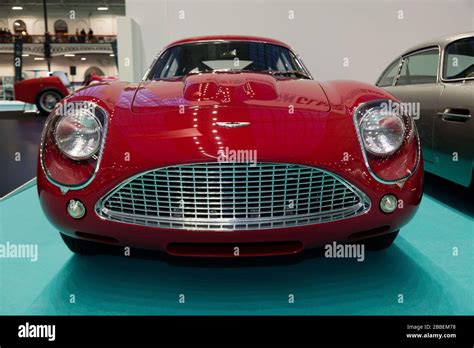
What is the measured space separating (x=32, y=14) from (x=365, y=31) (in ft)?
110

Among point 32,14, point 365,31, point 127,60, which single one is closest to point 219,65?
point 127,60

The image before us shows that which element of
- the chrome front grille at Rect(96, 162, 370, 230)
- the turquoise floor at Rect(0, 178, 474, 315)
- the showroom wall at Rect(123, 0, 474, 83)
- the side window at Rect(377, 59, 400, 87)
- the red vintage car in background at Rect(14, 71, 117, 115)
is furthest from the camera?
the red vintage car in background at Rect(14, 71, 117, 115)

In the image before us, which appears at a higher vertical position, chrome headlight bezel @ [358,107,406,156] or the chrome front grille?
chrome headlight bezel @ [358,107,406,156]

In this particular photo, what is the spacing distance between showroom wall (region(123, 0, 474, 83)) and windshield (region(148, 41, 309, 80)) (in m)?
3.89

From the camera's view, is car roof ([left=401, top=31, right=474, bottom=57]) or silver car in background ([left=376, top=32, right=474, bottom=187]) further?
car roof ([left=401, top=31, right=474, bottom=57])

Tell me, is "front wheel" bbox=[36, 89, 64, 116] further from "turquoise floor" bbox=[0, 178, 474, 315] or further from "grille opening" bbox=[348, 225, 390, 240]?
"grille opening" bbox=[348, 225, 390, 240]

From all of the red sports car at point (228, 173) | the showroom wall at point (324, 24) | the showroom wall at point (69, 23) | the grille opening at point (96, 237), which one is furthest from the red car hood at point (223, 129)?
the showroom wall at point (69, 23)

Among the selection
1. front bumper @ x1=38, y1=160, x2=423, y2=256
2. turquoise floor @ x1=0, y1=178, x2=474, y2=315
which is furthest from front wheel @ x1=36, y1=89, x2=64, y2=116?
front bumper @ x1=38, y1=160, x2=423, y2=256

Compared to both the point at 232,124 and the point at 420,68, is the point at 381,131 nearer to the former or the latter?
the point at 232,124

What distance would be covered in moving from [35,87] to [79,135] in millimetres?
9196

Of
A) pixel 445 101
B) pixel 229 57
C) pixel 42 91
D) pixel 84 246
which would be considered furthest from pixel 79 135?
pixel 42 91

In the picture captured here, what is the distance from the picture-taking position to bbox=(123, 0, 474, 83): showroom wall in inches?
254

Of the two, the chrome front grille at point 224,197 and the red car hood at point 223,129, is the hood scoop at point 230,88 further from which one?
the chrome front grille at point 224,197

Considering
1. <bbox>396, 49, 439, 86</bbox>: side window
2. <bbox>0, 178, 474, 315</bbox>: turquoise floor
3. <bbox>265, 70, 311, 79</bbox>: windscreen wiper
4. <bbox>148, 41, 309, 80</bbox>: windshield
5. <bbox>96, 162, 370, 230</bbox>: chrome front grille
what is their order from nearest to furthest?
<bbox>96, 162, 370, 230</bbox>: chrome front grille, <bbox>0, 178, 474, 315</bbox>: turquoise floor, <bbox>265, 70, 311, 79</bbox>: windscreen wiper, <bbox>148, 41, 309, 80</bbox>: windshield, <bbox>396, 49, 439, 86</bbox>: side window
